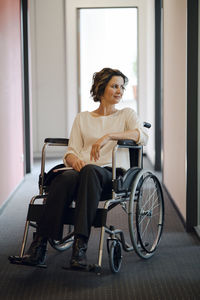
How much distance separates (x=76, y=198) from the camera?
252 cm

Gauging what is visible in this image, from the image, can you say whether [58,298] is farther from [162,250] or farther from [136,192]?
[162,250]

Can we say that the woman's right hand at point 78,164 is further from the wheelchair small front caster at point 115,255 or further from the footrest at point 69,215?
the wheelchair small front caster at point 115,255

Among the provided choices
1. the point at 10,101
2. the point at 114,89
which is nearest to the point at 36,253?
the point at 114,89

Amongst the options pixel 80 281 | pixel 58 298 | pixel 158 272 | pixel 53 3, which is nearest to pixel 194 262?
pixel 158 272

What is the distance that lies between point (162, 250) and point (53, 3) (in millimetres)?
5404

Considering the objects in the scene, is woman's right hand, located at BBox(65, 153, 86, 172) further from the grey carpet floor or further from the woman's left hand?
the grey carpet floor

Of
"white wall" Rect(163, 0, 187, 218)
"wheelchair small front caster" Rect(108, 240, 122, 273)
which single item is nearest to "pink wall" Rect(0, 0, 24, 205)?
"white wall" Rect(163, 0, 187, 218)

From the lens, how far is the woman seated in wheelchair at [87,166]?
7.80 feet

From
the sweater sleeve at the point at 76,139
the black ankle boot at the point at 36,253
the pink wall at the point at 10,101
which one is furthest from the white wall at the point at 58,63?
the black ankle boot at the point at 36,253

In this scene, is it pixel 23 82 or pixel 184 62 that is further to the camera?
pixel 23 82

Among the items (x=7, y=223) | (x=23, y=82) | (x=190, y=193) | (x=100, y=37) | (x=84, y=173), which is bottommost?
(x=7, y=223)

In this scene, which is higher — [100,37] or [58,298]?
[100,37]

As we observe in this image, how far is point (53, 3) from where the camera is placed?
7.49 m

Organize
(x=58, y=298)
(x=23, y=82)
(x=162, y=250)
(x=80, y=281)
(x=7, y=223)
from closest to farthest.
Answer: (x=58, y=298) → (x=80, y=281) → (x=162, y=250) → (x=7, y=223) → (x=23, y=82)
